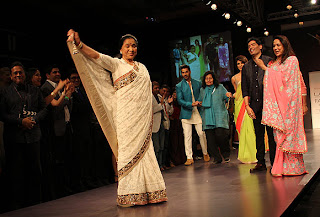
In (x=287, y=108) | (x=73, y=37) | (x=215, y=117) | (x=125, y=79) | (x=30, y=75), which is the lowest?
(x=215, y=117)

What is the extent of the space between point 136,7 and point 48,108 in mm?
5196

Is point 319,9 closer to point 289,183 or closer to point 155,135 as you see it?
point 155,135

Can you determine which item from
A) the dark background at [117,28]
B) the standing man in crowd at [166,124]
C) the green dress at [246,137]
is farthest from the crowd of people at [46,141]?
the green dress at [246,137]

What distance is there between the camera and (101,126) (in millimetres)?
3447

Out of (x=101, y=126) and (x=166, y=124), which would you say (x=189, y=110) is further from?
(x=101, y=126)

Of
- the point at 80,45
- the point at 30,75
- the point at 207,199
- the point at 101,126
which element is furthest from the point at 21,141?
the point at 207,199

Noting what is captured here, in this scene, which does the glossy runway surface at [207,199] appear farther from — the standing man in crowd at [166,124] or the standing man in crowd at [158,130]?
the standing man in crowd at [166,124]

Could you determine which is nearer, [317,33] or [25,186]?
[25,186]

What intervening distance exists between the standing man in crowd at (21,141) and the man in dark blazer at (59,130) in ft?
1.16

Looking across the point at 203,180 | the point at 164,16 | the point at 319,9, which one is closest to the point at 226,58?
the point at 164,16

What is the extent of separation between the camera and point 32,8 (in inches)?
259

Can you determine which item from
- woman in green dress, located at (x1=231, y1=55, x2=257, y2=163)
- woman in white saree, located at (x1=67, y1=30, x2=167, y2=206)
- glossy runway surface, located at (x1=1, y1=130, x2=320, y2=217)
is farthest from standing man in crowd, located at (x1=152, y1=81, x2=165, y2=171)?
woman in white saree, located at (x1=67, y1=30, x2=167, y2=206)

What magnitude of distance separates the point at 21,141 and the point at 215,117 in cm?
357

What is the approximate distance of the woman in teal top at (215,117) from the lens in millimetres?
6598
